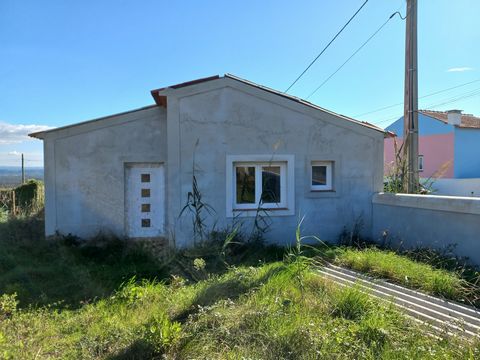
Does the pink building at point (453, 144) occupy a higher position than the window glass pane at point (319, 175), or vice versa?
the pink building at point (453, 144)

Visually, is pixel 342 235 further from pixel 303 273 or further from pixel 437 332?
pixel 437 332

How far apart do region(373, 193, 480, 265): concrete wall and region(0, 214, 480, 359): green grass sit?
1.30m

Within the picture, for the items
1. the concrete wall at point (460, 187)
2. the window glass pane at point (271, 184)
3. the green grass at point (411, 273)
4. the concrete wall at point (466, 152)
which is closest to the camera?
the green grass at point (411, 273)

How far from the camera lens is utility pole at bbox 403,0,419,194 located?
943cm

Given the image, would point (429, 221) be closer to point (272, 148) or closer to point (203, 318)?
point (272, 148)

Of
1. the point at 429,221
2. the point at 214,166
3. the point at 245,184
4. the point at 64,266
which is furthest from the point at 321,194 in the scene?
the point at 64,266

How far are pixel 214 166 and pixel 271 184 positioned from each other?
1439 millimetres

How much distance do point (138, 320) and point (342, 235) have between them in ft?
18.6

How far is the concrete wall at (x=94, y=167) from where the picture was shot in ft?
27.7

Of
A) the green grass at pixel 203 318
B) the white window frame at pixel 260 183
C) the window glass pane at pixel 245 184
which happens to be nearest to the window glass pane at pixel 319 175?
the white window frame at pixel 260 183

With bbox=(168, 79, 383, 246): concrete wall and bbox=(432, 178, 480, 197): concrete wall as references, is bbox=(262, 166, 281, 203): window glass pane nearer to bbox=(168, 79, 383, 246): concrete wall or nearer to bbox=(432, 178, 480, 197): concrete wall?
bbox=(168, 79, 383, 246): concrete wall

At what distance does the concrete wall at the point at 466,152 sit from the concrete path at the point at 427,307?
81.4ft

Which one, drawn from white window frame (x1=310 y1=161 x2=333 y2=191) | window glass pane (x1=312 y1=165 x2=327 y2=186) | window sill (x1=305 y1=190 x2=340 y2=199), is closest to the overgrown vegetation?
window sill (x1=305 y1=190 x2=340 y2=199)

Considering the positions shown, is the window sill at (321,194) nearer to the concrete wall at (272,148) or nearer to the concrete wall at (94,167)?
the concrete wall at (272,148)
